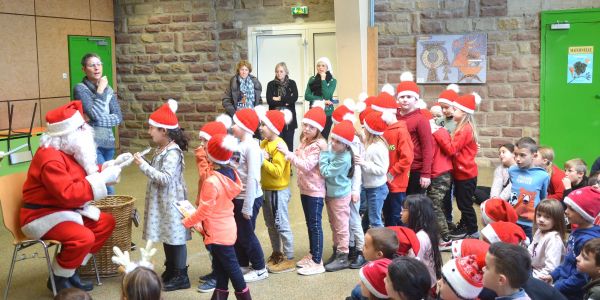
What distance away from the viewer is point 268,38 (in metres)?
10.2

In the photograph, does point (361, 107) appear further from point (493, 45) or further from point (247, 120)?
point (493, 45)

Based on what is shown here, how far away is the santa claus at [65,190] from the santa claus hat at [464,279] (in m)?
2.28

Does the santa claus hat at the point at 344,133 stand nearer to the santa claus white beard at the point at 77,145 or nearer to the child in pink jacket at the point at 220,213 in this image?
the child in pink jacket at the point at 220,213

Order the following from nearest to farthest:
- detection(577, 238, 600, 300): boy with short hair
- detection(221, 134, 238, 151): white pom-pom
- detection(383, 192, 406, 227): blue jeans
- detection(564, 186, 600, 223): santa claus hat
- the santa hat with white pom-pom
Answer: detection(577, 238, 600, 300): boy with short hair
detection(564, 186, 600, 223): santa claus hat
detection(221, 134, 238, 151): white pom-pom
the santa hat with white pom-pom
detection(383, 192, 406, 227): blue jeans

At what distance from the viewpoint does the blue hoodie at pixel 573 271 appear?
3268mm

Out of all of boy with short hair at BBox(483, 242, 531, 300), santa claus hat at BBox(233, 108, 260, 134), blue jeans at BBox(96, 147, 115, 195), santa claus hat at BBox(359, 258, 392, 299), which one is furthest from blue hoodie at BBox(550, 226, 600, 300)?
blue jeans at BBox(96, 147, 115, 195)

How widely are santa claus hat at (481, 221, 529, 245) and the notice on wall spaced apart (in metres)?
5.69

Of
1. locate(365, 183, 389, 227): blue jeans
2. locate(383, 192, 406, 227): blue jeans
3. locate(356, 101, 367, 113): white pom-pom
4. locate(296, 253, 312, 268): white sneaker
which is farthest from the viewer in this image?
locate(356, 101, 367, 113): white pom-pom

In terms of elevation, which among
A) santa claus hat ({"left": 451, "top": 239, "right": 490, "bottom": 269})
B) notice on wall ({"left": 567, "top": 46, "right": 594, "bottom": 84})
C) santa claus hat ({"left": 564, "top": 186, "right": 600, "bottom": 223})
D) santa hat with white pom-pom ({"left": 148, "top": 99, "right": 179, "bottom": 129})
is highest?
notice on wall ({"left": 567, "top": 46, "right": 594, "bottom": 84})

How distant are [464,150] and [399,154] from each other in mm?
719

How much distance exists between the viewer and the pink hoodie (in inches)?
182

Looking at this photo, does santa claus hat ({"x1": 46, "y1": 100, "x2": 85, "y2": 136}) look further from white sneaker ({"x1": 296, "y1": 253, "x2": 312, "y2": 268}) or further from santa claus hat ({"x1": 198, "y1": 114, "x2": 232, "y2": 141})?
white sneaker ({"x1": 296, "y1": 253, "x2": 312, "y2": 268})

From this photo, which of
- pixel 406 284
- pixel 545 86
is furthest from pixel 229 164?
pixel 545 86

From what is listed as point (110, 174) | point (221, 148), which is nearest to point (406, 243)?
point (221, 148)
